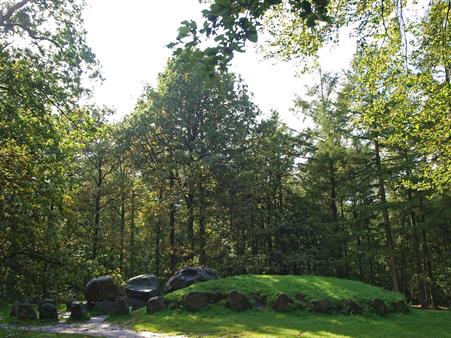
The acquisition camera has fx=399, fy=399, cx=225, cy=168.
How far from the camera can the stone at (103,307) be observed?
1802cm

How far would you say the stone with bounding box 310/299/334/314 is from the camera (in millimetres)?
15070

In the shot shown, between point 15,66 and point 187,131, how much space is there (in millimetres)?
15857

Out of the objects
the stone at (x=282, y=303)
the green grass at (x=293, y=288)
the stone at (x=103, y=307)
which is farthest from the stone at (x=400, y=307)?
the stone at (x=103, y=307)

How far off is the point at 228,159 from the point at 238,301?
10.6 meters

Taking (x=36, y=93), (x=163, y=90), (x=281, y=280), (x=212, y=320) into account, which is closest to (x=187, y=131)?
(x=163, y=90)

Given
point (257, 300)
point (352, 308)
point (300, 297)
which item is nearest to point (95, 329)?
point (257, 300)

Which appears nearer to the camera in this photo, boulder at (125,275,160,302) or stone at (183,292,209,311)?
stone at (183,292,209,311)

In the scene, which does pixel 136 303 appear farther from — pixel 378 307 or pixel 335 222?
pixel 335 222

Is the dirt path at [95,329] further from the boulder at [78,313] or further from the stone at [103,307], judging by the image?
the stone at [103,307]

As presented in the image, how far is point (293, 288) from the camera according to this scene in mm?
16609

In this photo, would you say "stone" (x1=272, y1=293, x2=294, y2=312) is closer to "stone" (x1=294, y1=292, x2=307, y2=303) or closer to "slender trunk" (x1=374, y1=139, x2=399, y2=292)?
"stone" (x1=294, y1=292, x2=307, y2=303)

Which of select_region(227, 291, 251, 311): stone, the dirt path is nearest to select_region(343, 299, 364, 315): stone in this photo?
select_region(227, 291, 251, 311): stone

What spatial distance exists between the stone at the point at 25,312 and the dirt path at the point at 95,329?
2.10 m

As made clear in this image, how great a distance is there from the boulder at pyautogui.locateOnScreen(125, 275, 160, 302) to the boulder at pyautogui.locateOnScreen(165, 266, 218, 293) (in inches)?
34.8
